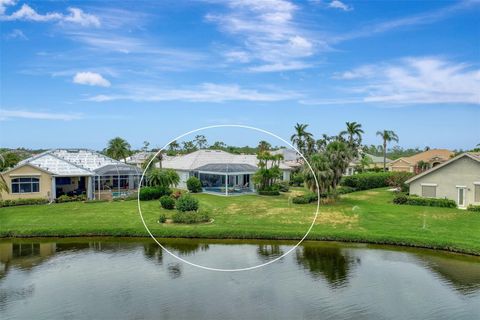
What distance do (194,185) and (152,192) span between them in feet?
22.6

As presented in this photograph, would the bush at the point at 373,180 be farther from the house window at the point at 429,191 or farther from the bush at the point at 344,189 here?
the house window at the point at 429,191

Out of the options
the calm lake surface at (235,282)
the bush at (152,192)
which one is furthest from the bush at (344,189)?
the calm lake surface at (235,282)

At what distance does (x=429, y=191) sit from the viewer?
124ft

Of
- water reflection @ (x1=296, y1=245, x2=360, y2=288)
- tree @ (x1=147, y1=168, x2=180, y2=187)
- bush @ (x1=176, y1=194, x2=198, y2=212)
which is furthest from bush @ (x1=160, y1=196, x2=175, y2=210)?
water reflection @ (x1=296, y1=245, x2=360, y2=288)

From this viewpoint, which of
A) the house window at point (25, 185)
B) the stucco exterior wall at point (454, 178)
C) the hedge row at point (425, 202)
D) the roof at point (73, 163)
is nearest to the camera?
the stucco exterior wall at point (454, 178)

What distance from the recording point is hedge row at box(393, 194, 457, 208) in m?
35.2

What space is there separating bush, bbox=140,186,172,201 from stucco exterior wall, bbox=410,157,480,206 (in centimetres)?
2235

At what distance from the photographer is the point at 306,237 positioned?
83.7 ft

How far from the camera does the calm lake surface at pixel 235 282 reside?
15242 mm

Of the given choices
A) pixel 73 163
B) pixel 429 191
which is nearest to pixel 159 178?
pixel 73 163

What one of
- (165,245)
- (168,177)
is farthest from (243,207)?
(165,245)

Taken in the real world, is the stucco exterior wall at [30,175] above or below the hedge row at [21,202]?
above

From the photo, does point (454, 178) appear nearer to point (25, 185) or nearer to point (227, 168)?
point (227, 168)

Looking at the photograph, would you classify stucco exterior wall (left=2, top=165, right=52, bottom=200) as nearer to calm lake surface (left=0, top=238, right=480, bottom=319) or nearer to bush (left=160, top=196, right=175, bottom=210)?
bush (left=160, top=196, right=175, bottom=210)
